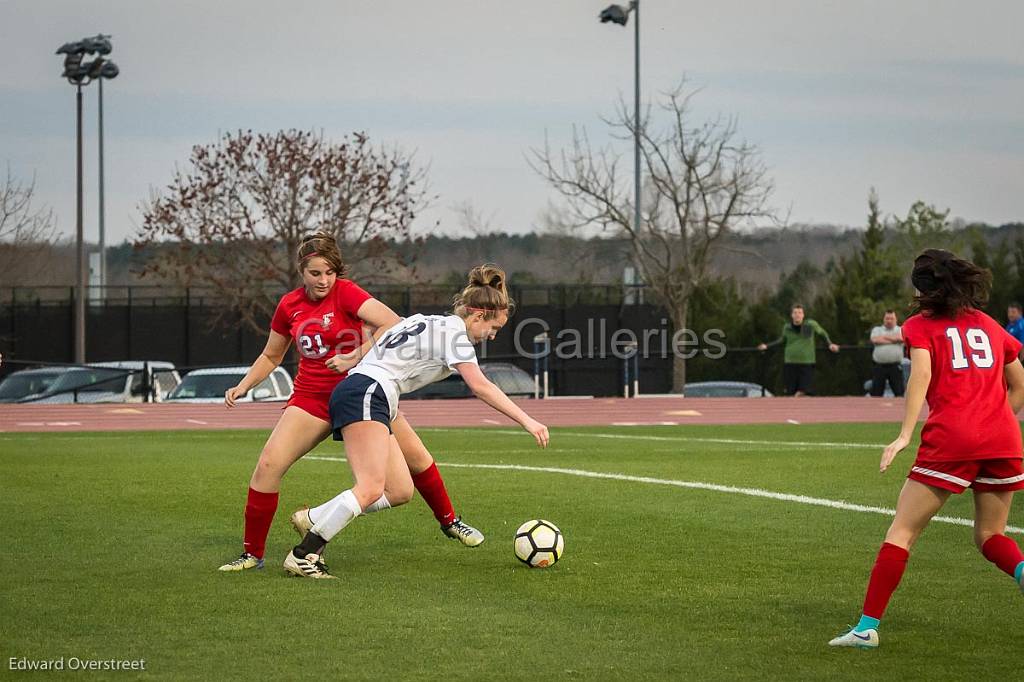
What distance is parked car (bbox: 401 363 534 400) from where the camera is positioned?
30.0m

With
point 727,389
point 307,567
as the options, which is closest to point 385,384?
point 307,567

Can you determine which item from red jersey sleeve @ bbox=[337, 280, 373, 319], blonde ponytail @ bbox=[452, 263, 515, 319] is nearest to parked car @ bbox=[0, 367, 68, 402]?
red jersey sleeve @ bbox=[337, 280, 373, 319]

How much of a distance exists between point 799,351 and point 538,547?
21.7 metres

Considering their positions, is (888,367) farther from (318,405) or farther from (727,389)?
(318,405)

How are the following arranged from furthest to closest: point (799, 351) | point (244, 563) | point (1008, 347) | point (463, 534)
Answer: point (799, 351)
point (463, 534)
point (244, 563)
point (1008, 347)

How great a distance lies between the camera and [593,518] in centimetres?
1032

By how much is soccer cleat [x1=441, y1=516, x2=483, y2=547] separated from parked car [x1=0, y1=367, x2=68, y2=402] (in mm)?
22068

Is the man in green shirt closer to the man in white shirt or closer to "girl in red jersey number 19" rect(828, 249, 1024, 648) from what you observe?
the man in white shirt

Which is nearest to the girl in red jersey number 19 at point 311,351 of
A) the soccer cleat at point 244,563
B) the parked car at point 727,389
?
the soccer cleat at point 244,563

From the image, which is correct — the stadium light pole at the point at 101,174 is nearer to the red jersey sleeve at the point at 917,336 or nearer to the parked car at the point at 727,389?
the parked car at the point at 727,389

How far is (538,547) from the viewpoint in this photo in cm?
811

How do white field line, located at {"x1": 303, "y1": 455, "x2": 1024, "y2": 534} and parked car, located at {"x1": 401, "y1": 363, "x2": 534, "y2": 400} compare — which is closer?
white field line, located at {"x1": 303, "y1": 455, "x2": 1024, "y2": 534}

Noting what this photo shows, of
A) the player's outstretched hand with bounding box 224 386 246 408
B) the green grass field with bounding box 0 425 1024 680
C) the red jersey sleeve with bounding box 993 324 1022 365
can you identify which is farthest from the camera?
the player's outstretched hand with bounding box 224 386 246 408

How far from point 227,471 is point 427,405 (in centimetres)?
1423
